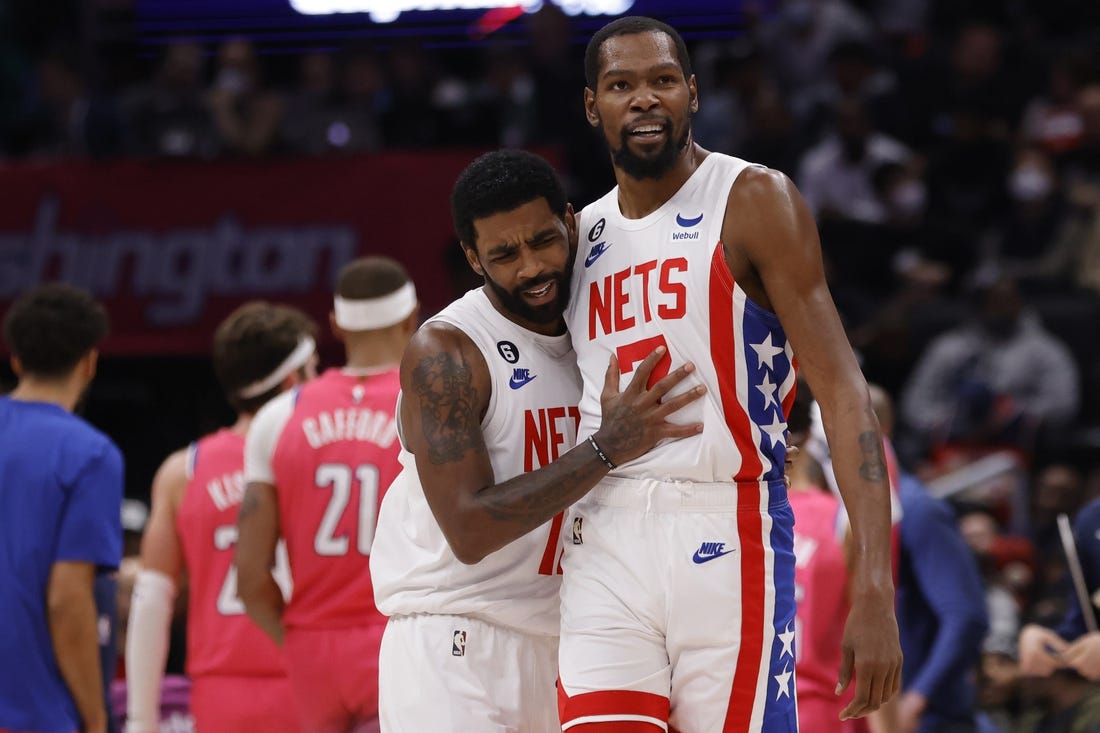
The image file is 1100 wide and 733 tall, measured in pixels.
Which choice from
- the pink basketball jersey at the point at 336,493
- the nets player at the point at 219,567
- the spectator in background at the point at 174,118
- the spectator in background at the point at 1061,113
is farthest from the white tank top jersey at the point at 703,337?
the spectator in background at the point at 1061,113

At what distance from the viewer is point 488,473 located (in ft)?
12.9

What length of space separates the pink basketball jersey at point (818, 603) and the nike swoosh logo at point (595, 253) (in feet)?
6.44

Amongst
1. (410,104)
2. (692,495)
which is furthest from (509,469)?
(410,104)

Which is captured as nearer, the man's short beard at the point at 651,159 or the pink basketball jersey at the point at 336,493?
the man's short beard at the point at 651,159

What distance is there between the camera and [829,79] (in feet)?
43.9

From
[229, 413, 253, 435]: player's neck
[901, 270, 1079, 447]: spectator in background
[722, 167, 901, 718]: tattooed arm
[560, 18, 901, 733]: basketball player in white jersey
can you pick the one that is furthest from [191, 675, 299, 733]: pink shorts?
[901, 270, 1079, 447]: spectator in background

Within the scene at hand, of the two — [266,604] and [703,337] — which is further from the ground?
[703,337]

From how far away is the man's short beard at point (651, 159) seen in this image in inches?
151

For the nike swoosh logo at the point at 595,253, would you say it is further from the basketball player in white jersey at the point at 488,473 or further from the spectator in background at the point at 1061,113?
the spectator in background at the point at 1061,113

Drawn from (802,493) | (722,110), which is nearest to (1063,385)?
(722,110)

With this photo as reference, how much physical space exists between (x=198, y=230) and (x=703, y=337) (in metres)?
8.12

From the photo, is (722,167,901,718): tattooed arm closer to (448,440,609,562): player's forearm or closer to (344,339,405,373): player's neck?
(448,440,609,562): player's forearm

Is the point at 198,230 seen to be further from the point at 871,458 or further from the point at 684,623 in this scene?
the point at 871,458

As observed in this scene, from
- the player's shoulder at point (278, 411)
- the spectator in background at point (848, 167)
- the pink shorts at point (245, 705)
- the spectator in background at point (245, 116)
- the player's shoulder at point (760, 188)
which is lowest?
the pink shorts at point (245, 705)
